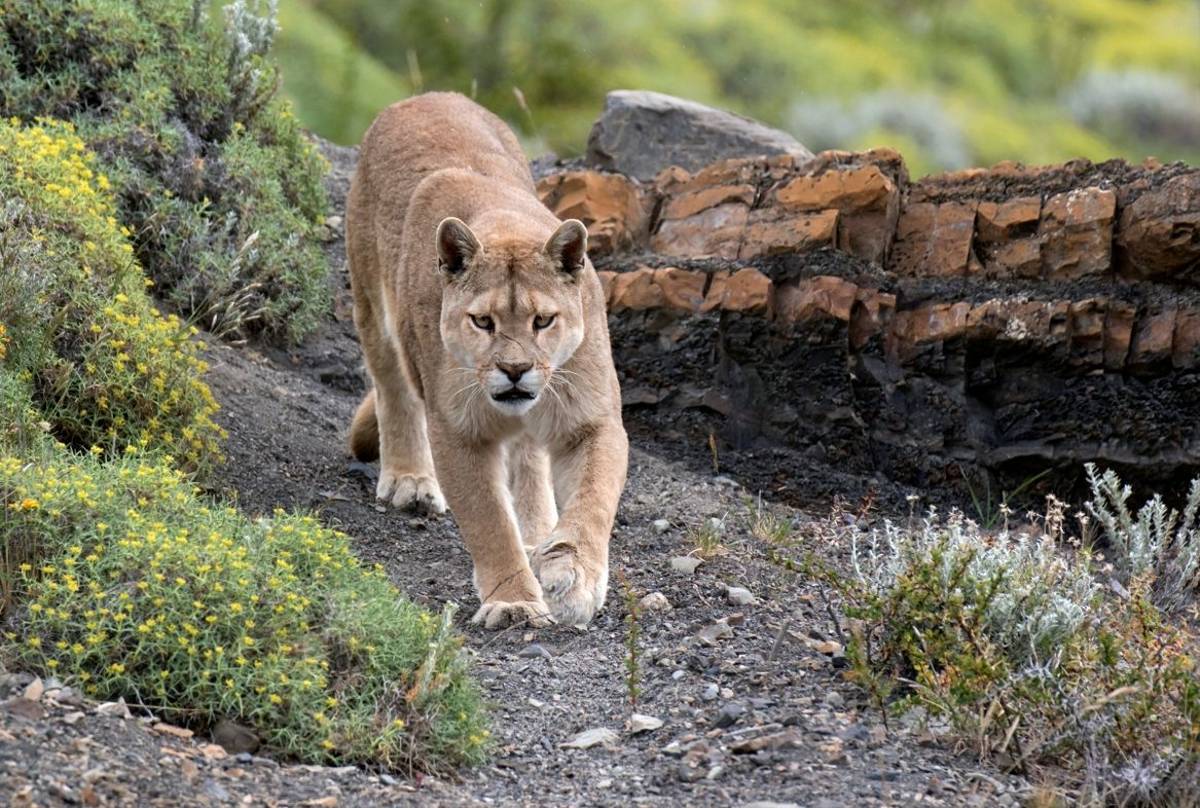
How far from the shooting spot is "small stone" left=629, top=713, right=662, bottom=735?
4.78 m

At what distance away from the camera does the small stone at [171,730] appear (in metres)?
4.20

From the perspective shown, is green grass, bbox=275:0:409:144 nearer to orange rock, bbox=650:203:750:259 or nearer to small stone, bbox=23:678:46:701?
orange rock, bbox=650:203:750:259

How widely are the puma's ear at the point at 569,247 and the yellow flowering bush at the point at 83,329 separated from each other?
1.62 m

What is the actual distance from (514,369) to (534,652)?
106 centimetres

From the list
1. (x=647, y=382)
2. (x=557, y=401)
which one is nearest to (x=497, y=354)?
(x=557, y=401)

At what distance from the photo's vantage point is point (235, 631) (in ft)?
14.7

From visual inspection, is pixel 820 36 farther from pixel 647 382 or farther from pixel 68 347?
pixel 68 347

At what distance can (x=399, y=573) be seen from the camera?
6.48 meters

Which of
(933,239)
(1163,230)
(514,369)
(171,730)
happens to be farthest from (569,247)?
(1163,230)

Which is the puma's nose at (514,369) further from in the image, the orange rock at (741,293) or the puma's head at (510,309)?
the orange rock at (741,293)

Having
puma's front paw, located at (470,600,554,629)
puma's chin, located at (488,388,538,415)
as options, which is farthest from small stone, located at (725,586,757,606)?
puma's chin, located at (488,388,538,415)

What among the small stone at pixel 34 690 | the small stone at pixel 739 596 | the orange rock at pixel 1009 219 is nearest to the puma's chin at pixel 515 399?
the small stone at pixel 739 596

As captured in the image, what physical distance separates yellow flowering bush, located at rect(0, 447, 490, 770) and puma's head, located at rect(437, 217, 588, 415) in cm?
122

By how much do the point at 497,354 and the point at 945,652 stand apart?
2.06 meters
